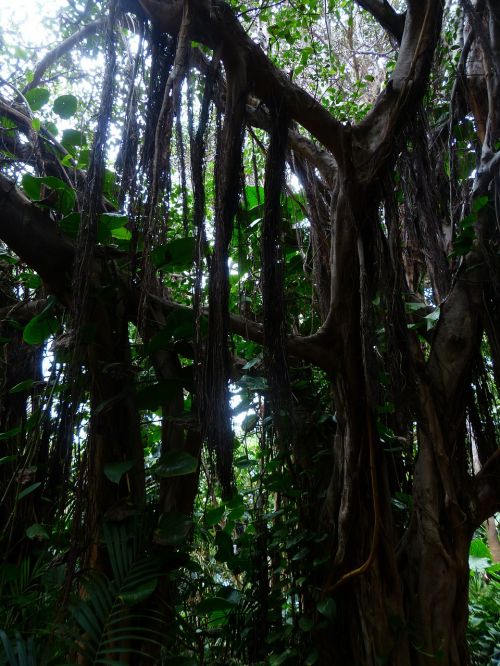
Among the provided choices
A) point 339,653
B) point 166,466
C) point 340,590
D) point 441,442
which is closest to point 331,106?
point 441,442

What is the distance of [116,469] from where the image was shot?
1412 mm

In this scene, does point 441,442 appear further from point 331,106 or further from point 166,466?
point 331,106

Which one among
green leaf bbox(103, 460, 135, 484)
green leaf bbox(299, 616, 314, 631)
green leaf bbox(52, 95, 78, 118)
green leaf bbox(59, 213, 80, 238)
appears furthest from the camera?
green leaf bbox(52, 95, 78, 118)

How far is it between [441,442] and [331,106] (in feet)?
6.11

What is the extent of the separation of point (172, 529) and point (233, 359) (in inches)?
20.3

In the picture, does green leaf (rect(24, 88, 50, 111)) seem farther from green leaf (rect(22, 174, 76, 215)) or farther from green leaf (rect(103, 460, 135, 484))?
green leaf (rect(103, 460, 135, 484))

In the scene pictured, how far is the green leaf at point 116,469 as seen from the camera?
1384mm

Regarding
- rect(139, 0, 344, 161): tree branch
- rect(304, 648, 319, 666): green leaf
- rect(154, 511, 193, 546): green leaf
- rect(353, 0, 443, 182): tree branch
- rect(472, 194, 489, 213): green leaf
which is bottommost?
rect(304, 648, 319, 666): green leaf

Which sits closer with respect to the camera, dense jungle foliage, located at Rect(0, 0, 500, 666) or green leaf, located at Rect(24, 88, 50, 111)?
dense jungle foliage, located at Rect(0, 0, 500, 666)

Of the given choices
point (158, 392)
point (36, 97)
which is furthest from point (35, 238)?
point (36, 97)

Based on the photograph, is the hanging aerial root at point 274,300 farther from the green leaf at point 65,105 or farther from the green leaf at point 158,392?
the green leaf at point 65,105

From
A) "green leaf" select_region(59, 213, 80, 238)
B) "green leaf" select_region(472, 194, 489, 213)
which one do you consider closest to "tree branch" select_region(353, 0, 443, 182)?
"green leaf" select_region(472, 194, 489, 213)

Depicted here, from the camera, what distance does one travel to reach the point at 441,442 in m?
1.80

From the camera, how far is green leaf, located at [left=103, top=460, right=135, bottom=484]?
1.38 metres
